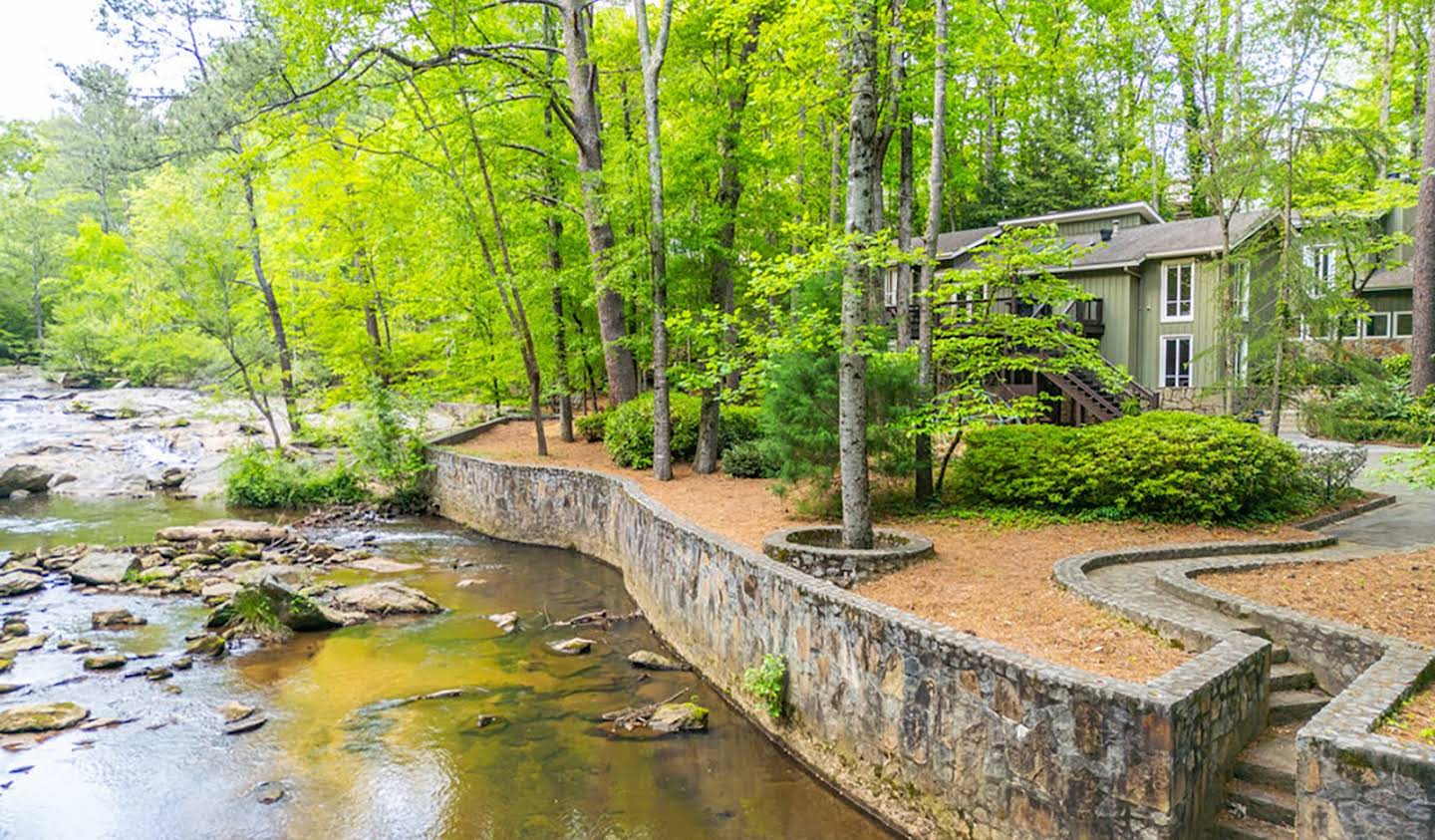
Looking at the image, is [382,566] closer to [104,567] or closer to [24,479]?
[104,567]

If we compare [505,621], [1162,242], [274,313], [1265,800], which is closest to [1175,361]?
[1162,242]

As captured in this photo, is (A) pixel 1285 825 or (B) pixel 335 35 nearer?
(A) pixel 1285 825

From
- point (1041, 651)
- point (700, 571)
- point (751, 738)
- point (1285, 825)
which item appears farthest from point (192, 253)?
point (1285, 825)

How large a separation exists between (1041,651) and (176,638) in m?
10.6

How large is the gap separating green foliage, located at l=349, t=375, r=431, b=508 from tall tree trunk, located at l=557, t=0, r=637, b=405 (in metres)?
5.64

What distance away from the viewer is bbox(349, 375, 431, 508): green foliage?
19.4m

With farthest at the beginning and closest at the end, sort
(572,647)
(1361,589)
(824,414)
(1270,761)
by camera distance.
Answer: (824,414)
(572,647)
(1361,589)
(1270,761)

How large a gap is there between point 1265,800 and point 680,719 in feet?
15.4

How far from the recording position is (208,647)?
32.9 feet

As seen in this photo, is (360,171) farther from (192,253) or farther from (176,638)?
→ (176,638)

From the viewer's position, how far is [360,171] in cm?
2058

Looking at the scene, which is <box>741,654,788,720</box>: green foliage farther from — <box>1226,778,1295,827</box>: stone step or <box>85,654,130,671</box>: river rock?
<box>85,654,130,671</box>: river rock

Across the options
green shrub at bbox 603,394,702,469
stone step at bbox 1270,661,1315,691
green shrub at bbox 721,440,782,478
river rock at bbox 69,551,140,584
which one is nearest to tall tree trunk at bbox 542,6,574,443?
green shrub at bbox 603,394,702,469

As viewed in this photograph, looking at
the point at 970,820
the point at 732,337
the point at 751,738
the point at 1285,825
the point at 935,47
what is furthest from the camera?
the point at 732,337
